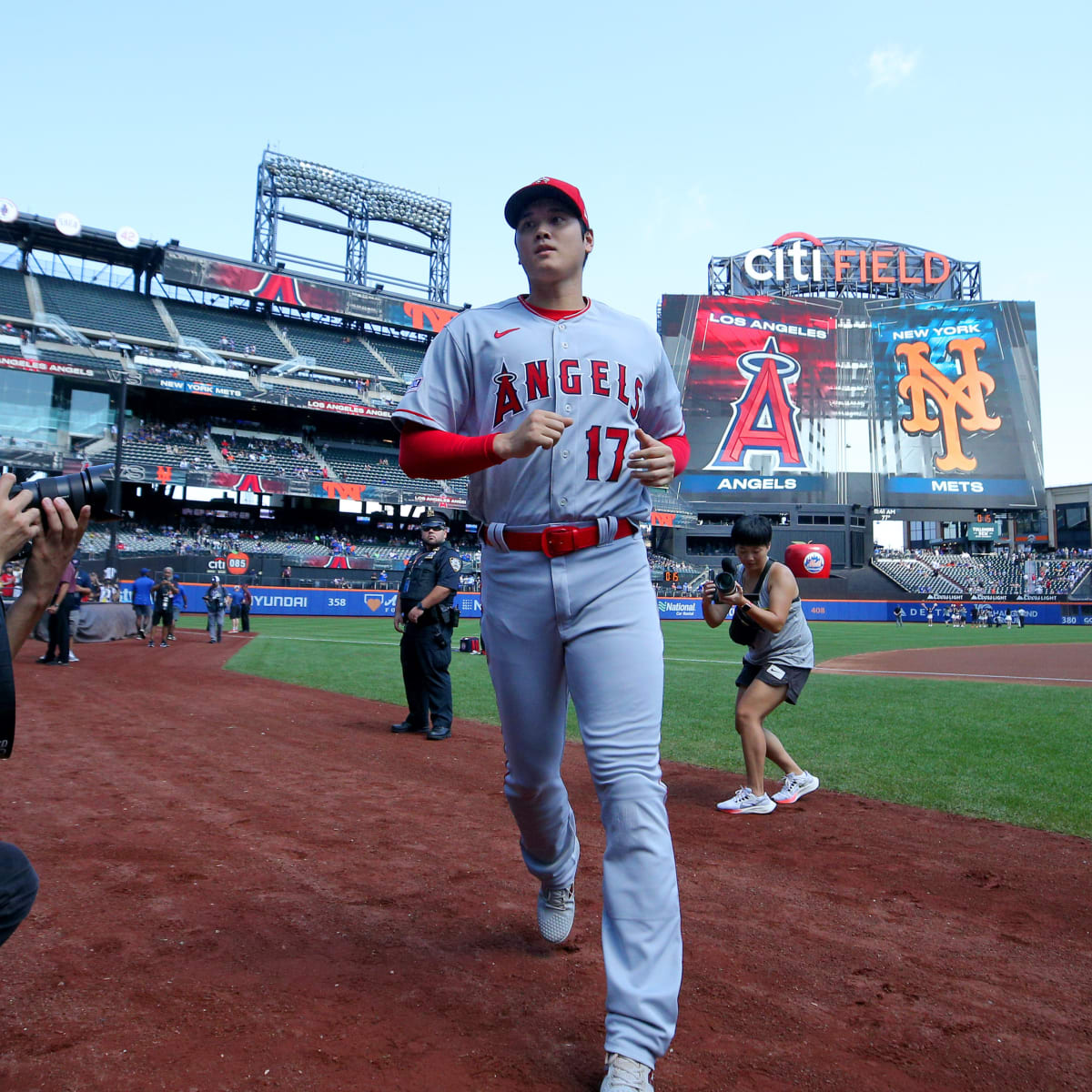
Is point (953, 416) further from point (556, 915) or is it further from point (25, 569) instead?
point (25, 569)

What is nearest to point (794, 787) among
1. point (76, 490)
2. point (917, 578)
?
point (76, 490)

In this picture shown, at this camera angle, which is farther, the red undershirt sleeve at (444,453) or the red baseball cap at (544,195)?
the red baseball cap at (544,195)

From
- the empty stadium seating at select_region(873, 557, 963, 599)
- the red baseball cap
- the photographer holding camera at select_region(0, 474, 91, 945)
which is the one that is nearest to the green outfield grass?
the red baseball cap

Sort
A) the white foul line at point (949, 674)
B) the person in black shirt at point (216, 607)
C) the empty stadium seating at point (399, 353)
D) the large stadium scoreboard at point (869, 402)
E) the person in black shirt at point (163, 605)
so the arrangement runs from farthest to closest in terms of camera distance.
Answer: the empty stadium seating at point (399, 353) < the large stadium scoreboard at point (869, 402) < the person in black shirt at point (216, 607) < the person in black shirt at point (163, 605) < the white foul line at point (949, 674)

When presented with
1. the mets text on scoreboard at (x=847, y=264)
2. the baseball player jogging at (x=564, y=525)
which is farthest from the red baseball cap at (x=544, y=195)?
the mets text on scoreboard at (x=847, y=264)

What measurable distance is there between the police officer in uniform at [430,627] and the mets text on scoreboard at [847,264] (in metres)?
49.2

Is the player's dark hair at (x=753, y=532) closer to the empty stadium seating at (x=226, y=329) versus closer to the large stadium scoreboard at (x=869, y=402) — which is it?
the large stadium scoreboard at (x=869, y=402)

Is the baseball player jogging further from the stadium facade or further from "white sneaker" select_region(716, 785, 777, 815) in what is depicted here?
the stadium facade

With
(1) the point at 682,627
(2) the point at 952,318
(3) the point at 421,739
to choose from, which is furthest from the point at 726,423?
(3) the point at 421,739

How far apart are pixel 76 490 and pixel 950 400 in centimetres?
5275

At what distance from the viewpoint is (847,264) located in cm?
5216

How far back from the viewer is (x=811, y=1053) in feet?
7.04

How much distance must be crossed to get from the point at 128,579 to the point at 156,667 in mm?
19451

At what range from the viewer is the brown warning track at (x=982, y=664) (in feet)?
45.0
